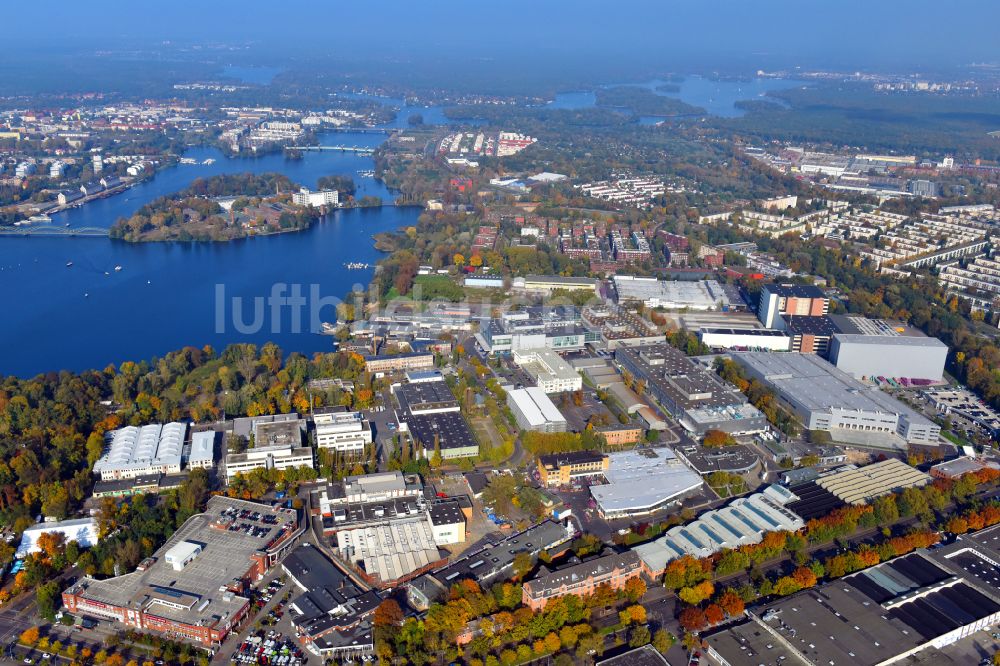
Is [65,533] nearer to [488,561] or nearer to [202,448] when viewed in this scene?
[202,448]

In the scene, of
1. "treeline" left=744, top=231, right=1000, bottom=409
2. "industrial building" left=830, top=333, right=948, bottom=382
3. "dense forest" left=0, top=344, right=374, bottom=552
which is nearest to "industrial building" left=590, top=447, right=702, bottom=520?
"dense forest" left=0, top=344, right=374, bottom=552

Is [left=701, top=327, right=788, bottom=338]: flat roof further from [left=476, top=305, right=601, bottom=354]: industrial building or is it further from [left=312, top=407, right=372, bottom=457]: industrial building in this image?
[left=312, top=407, right=372, bottom=457]: industrial building

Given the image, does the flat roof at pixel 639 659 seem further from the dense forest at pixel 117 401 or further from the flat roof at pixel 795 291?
the flat roof at pixel 795 291

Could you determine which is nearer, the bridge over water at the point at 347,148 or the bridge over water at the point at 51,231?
the bridge over water at the point at 51,231

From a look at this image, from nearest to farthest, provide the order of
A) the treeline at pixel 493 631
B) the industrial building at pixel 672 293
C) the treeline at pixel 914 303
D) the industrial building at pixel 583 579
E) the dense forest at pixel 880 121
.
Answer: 1. the treeline at pixel 493 631
2. the industrial building at pixel 583 579
3. the treeline at pixel 914 303
4. the industrial building at pixel 672 293
5. the dense forest at pixel 880 121

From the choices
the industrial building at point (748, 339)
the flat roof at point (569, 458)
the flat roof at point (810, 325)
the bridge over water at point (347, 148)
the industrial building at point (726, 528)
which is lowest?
the industrial building at point (726, 528)

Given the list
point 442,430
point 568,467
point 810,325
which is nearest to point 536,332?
point 442,430

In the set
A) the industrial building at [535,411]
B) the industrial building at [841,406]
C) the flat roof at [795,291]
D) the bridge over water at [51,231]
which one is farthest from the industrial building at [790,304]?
the bridge over water at [51,231]
